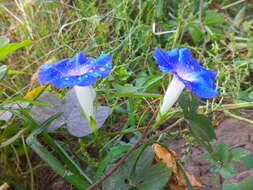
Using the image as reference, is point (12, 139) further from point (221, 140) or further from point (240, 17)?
point (240, 17)

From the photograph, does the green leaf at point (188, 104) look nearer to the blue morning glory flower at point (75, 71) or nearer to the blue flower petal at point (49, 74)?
the blue morning glory flower at point (75, 71)

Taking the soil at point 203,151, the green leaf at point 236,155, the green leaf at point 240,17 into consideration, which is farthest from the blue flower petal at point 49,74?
the green leaf at point 240,17

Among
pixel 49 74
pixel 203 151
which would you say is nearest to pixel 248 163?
pixel 203 151

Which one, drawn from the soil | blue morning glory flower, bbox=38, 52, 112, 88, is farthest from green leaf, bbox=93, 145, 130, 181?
blue morning glory flower, bbox=38, 52, 112, 88

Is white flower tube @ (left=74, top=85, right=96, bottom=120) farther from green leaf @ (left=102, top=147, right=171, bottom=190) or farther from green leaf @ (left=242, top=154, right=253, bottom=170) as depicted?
green leaf @ (left=242, top=154, right=253, bottom=170)

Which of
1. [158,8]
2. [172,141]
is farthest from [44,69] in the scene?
[158,8]

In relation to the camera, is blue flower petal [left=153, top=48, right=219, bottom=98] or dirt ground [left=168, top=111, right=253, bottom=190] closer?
blue flower petal [left=153, top=48, right=219, bottom=98]
